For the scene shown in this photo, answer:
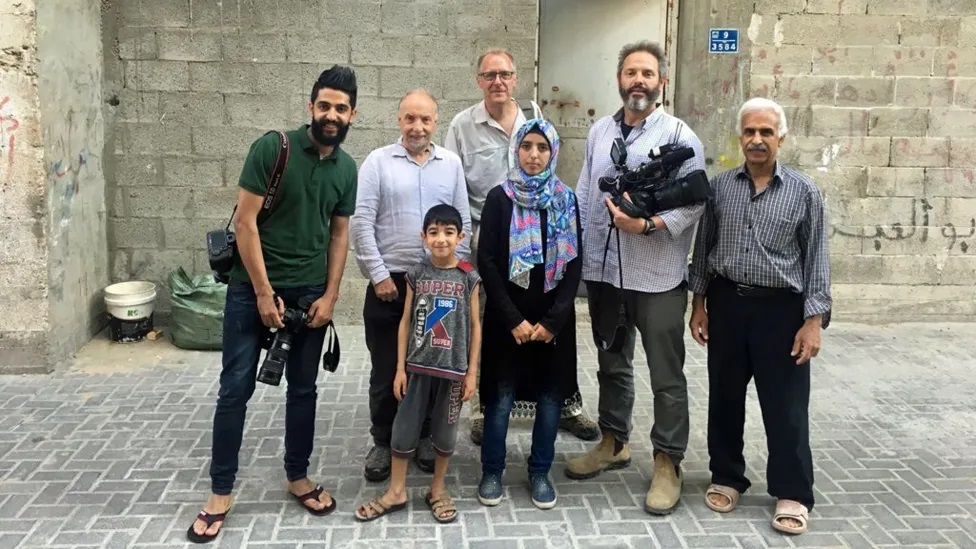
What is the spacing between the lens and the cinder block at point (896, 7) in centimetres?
643

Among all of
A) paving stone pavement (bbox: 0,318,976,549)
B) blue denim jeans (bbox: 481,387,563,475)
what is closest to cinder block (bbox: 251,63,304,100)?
paving stone pavement (bbox: 0,318,976,549)

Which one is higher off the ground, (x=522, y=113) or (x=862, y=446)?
(x=522, y=113)

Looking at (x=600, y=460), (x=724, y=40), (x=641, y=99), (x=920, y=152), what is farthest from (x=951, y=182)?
(x=600, y=460)

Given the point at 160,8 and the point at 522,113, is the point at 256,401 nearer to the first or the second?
the point at 522,113

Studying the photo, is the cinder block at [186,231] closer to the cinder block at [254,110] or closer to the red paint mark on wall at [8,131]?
the cinder block at [254,110]

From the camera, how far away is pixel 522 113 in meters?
4.10

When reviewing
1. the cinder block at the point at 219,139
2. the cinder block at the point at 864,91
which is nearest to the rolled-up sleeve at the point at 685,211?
the cinder block at the point at 864,91

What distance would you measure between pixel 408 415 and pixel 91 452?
1.90 metres

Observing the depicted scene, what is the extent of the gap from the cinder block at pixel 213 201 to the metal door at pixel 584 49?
284 cm

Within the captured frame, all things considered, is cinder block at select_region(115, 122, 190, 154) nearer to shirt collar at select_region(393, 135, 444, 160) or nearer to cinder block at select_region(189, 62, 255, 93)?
cinder block at select_region(189, 62, 255, 93)

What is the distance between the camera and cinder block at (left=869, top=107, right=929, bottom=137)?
6559 millimetres

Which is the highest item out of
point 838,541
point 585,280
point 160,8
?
point 160,8

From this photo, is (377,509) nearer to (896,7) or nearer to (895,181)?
(895,181)

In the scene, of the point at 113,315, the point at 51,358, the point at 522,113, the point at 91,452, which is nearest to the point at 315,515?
the point at 91,452
